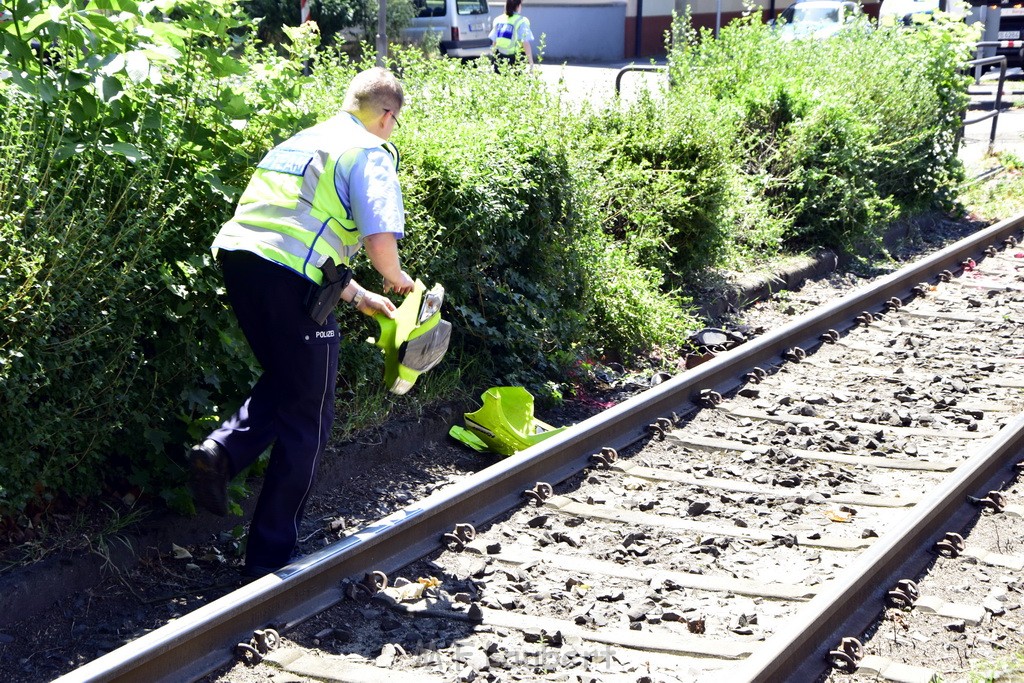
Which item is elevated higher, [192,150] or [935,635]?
[192,150]

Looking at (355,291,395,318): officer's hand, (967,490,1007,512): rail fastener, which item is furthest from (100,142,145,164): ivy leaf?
(967,490,1007,512): rail fastener

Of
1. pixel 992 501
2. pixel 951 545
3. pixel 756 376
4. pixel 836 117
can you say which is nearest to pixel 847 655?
pixel 951 545

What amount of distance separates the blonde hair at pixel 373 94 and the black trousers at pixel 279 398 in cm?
71

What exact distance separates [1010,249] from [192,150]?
8.98 m

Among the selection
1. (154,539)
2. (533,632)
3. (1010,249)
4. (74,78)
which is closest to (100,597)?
(154,539)

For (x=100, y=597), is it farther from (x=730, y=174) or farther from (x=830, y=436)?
(x=730, y=174)

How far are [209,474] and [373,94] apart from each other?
160 cm

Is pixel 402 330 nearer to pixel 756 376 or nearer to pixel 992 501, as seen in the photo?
pixel 992 501

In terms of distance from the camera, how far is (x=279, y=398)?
4.73 meters

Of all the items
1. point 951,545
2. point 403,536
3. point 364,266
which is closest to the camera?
point 403,536

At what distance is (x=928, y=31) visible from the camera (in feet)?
45.6

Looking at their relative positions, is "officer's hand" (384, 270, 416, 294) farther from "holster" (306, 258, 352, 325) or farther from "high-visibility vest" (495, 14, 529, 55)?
"high-visibility vest" (495, 14, 529, 55)

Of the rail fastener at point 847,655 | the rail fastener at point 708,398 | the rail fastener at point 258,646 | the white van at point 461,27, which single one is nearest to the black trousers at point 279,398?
the rail fastener at point 258,646

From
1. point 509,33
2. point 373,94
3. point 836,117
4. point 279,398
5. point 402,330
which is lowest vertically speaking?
point 279,398
